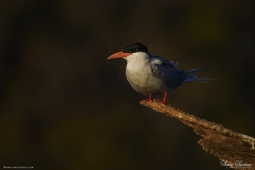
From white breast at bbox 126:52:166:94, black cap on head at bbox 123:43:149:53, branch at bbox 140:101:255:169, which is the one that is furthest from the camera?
black cap on head at bbox 123:43:149:53

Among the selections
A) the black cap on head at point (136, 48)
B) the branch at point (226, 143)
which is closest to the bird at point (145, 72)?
the black cap on head at point (136, 48)

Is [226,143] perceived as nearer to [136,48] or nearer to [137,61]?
[137,61]

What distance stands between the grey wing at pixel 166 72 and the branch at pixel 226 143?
1375 millimetres

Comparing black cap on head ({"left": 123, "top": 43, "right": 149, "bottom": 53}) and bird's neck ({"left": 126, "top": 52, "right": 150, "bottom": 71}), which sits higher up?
black cap on head ({"left": 123, "top": 43, "right": 149, "bottom": 53})

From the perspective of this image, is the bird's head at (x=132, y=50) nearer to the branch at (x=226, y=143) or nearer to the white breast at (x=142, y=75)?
the white breast at (x=142, y=75)

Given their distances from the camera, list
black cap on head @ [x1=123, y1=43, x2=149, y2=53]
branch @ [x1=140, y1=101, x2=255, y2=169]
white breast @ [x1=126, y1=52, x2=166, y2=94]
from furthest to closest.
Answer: black cap on head @ [x1=123, y1=43, x2=149, y2=53] < white breast @ [x1=126, y1=52, x2=166, y2=94] < branch @ [x1=140, y1=101, x2=255, y2=169]

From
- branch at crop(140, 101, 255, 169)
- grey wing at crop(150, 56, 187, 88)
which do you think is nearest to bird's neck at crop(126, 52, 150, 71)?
grey wing at crop(150, 56, 187, 88)

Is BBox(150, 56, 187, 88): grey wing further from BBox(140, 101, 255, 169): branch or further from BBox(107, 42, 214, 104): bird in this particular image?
BBox(140, 101, 255, 169): branch

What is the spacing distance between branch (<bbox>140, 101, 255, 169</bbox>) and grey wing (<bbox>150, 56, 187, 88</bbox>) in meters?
1.37

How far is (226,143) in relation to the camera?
3.92 m

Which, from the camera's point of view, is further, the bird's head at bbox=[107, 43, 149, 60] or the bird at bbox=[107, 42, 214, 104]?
the bird's head at bbox=[107, 43, 149, 60]

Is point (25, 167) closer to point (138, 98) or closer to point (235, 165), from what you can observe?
point (138, 98)

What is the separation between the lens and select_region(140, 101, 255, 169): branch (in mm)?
3795

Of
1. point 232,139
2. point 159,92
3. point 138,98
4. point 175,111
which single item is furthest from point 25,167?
point 232,139
